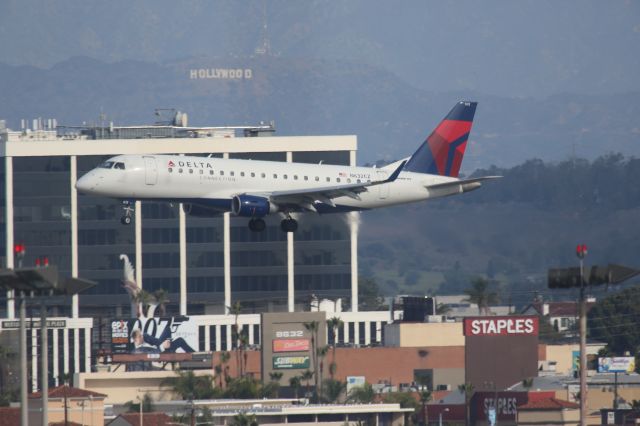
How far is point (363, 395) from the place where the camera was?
13838cm

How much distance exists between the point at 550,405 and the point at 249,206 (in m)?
44.2

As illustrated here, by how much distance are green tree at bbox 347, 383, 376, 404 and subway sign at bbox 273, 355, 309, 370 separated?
395 inches

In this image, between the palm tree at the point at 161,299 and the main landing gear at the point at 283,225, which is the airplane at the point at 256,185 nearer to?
the main landing gear at the point at 283,225

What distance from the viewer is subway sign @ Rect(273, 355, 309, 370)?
15012cm

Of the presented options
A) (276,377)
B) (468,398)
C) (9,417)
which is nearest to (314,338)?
(276,377)

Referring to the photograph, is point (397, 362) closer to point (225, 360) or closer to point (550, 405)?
point (225, 360)

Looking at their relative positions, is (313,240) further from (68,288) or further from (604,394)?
(68,288)

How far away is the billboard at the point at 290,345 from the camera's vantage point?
151 m

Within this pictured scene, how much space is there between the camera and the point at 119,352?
151 metres

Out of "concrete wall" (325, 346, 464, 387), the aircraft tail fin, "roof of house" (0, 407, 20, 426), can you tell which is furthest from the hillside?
"roof of house" (0, 407, 20, 426)

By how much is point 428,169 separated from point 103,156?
331 ft

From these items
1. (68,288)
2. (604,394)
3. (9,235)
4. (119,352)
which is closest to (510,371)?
(604,394)

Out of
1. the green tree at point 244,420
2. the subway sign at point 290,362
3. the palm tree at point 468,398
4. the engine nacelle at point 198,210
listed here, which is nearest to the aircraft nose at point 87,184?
the engine nacelle at point 198,210

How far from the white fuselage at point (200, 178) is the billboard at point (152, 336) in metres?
65.9
